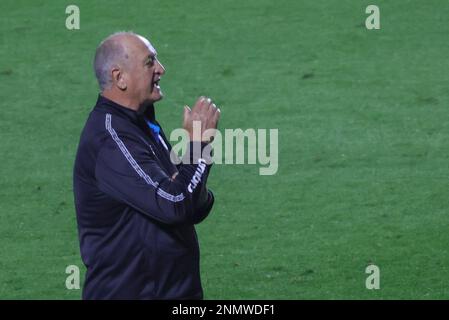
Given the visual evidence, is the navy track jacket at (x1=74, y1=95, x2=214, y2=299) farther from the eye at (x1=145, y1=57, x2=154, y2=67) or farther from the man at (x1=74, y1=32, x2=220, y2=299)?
the eye at (x1=145, y1=57, x2=154, y2=67)

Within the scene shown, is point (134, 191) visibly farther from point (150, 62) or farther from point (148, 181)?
point (150, 62)

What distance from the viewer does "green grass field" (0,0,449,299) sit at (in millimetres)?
7895

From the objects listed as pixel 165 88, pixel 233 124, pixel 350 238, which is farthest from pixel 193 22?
pixel 350 238

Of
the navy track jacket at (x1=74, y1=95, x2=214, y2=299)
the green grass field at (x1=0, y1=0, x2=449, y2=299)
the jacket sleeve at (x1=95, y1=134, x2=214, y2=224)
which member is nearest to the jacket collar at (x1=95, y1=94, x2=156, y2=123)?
the navy track jacket at (x1=74, y1=95, x2=214, y2=299)

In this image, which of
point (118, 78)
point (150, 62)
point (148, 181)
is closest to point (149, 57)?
A: point (150, 62)

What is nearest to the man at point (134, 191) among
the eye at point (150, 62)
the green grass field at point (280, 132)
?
the eye at point (150, 62)

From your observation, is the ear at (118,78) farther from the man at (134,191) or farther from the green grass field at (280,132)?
the green grass field at (280,132)

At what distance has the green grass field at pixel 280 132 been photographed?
789cm

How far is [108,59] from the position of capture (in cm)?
454

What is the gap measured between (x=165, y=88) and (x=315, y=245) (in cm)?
363

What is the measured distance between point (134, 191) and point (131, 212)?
14 centimetres

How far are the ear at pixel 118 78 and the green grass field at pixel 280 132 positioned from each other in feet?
10.2

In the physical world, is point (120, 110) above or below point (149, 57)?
below

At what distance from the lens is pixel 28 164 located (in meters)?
9.94
